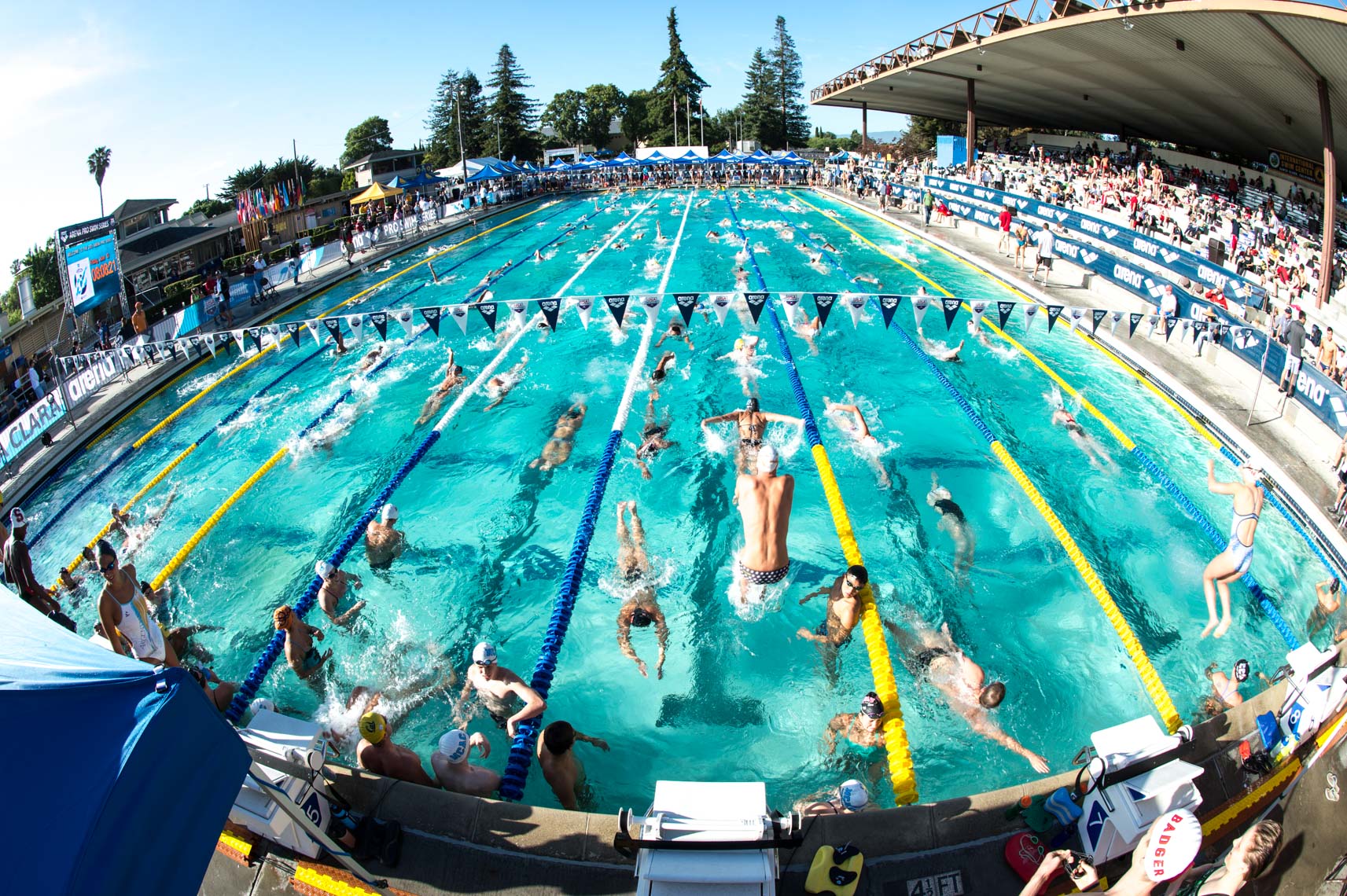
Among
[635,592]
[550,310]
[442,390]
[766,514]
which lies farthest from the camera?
[442,390]

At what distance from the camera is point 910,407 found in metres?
9.60

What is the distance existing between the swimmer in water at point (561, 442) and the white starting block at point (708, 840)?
5786 millimetres

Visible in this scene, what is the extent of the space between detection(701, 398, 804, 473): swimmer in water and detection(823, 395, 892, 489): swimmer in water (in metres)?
0.89

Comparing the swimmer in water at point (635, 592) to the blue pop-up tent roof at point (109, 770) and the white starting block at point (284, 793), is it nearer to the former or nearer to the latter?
the white starting block at point (284, 793)

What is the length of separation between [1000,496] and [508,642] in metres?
5.09

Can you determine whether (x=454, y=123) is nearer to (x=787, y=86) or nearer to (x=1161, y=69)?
(x=787, y=86)

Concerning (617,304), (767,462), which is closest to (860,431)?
(617,304)

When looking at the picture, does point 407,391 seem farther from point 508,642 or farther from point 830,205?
point 830,205

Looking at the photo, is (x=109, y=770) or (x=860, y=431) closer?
(x=109, y=770)

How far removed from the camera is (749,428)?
25.6 feet

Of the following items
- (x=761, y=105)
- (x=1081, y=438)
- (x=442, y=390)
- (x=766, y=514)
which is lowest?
(x=1081, y=438)

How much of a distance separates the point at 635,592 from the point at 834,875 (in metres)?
3.48

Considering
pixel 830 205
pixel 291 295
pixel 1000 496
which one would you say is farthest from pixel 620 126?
pixel 1000 496

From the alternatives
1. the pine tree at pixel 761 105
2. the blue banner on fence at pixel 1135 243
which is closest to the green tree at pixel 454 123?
the pine tree at pixel 761 105
